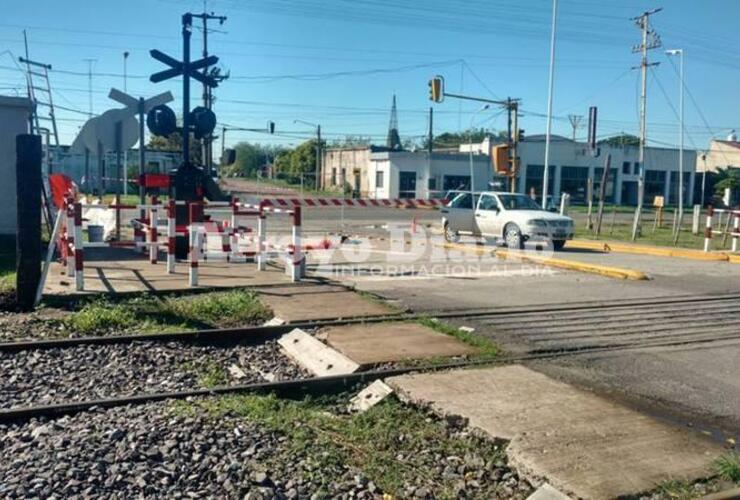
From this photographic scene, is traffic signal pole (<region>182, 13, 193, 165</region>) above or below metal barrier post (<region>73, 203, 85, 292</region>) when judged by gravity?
above

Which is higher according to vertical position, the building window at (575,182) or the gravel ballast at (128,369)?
the building window at (575,182)

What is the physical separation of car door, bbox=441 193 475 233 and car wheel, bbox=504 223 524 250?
178cm

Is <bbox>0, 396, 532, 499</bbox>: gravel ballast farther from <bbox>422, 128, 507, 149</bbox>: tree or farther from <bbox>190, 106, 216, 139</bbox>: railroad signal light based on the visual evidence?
<bbox>422, 128, 507, 149</bbox>: tree

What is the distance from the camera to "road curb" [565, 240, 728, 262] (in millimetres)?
18406

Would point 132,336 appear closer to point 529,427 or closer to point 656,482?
point 529,427

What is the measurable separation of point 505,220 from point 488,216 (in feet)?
2.83

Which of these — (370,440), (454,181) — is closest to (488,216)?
(370,440)

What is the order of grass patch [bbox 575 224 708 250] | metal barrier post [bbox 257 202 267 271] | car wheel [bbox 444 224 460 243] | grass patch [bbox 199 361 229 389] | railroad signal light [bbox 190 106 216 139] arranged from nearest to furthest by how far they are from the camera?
1. grass patch [bbox 199 361 229 389]
2. metal barrier post [bbox 257 202 267 271]
3. railroad signal light [bbox 190 106 216 139]
4. car wheel [bbox 444 224 460 243]
5. grass patch [bbox 575 224 708 250]

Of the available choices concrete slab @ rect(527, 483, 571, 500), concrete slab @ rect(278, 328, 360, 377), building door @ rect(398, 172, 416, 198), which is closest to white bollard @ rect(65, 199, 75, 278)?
concrete slab @ rect(278, 328, 360, 377)

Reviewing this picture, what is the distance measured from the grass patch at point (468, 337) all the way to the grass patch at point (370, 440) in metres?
1.94

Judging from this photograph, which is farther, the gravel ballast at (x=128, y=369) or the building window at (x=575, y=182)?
the building window at (x=575, y=182)

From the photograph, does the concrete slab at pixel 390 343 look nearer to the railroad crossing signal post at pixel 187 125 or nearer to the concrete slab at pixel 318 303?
the concrete slab at pixel 318 303

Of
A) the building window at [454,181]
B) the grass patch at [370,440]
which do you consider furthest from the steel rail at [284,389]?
the building window at [454,181]

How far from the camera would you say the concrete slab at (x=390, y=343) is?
23.3ft
